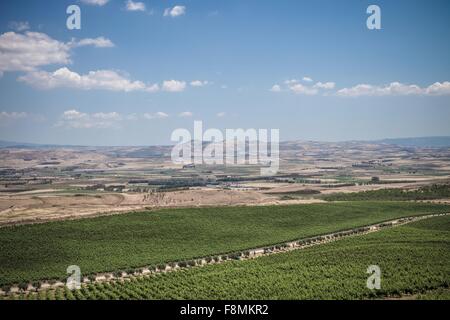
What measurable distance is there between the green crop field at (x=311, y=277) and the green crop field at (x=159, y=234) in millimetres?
9410

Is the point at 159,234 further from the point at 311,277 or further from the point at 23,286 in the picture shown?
the point at 311,277

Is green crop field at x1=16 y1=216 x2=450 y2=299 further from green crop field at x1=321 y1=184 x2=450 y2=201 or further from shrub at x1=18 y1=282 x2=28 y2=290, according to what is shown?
green crop field at x1=321 y1=184 x2=450 y2=201

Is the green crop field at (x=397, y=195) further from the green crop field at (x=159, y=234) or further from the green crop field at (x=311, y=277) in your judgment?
the green crop field at (x=311, y=277)

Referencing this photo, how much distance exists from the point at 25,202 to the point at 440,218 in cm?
8312

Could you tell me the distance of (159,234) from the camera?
6725cm

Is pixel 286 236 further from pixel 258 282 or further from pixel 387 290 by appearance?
pixel 387 290

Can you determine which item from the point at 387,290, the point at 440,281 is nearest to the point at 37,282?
the point at 387,290

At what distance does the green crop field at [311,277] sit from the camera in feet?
119

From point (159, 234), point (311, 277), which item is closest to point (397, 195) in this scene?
point (159, 234)

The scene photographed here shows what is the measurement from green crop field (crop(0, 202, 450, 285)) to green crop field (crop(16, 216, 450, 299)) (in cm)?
941

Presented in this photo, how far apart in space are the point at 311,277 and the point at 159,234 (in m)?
31.8

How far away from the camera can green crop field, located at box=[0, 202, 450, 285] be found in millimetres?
54281

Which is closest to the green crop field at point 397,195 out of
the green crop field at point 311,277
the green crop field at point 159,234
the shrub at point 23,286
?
the green crop field at point 159,234

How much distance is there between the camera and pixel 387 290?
35.2 meters
